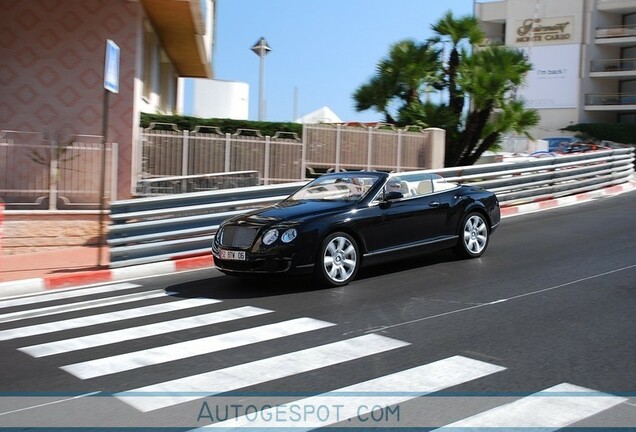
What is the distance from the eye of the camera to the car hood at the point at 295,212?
29.2 feet

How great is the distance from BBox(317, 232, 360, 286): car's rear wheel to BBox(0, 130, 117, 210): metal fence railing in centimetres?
597

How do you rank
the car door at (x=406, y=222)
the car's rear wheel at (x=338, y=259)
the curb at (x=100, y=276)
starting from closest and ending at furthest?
the car's rear wheel at (x=338, y=259) → the car door at (x=406, y=222) → the curb at (x=100, y=276)

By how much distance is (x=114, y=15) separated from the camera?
51.6ft

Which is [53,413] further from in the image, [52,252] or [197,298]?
[52,252]

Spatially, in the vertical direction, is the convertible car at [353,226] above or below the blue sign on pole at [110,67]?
below

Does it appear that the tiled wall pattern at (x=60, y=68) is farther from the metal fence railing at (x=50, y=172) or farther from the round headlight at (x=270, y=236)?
the round headlight at (x=270, y=236)

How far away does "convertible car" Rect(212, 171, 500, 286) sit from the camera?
8734mm

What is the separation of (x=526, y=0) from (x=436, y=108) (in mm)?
46973

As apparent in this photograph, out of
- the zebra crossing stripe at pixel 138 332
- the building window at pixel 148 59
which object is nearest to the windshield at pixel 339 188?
the zebra crossing stripe at pixel 138 332

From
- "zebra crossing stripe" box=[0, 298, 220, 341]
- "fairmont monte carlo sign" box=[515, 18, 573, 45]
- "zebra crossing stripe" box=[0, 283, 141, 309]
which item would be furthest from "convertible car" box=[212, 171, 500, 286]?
"fairmont monte carlo sign" box=[515, 18, 573, 45]

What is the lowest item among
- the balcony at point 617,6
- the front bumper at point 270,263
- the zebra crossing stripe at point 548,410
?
the zebra crossing stripe at point 548,410

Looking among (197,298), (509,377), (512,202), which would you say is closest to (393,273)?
(197,298)

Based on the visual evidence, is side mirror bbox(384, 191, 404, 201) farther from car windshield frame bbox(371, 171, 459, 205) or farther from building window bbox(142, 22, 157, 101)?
building window bbox(142, 22, 157, 101)

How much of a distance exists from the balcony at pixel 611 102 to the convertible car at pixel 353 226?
51.5 meters
